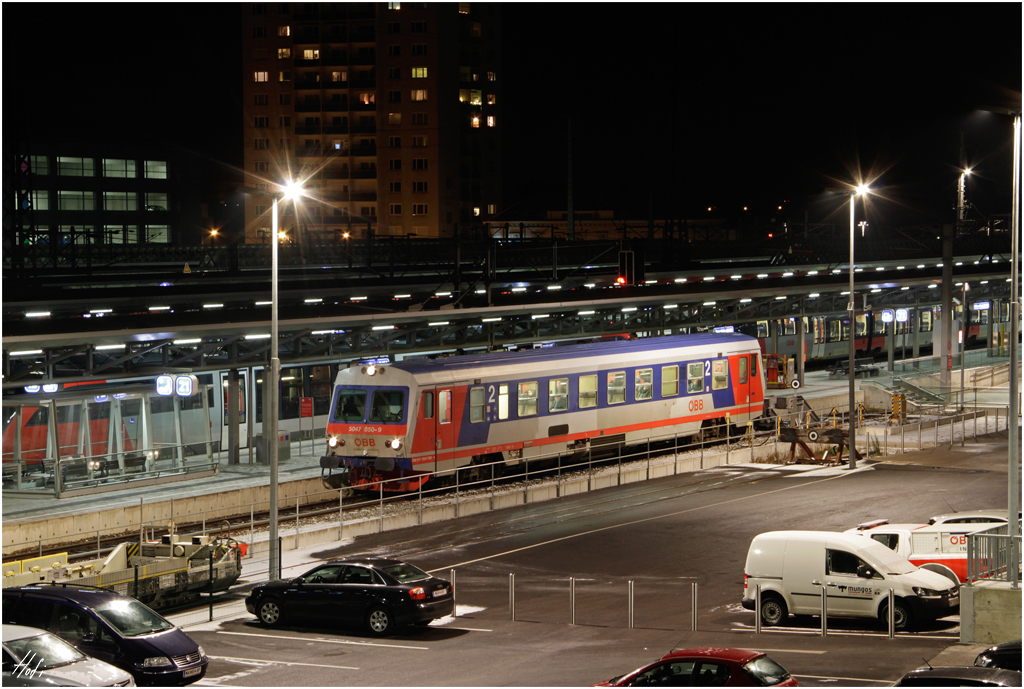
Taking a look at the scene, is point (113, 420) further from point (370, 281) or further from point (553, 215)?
point (553, 215)

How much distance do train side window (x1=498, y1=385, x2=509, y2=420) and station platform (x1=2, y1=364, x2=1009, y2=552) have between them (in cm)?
452

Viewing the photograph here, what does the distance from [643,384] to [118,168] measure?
69.8 meters

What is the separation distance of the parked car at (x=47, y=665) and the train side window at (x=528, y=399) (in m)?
16.3

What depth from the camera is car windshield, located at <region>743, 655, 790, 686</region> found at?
9297 millimetres

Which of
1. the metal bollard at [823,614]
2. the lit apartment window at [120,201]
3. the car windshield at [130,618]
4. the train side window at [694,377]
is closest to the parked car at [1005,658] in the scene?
the metal bollard at [823,614]

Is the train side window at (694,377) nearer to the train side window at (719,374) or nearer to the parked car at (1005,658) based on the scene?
the train side window at (719,374)

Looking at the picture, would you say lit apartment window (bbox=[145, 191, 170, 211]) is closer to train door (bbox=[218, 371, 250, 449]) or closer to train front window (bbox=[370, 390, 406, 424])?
train door (bbox=[218, 371, 250, 449])

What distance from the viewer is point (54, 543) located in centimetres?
2089

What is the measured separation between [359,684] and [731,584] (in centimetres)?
758

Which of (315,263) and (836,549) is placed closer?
(836,549)

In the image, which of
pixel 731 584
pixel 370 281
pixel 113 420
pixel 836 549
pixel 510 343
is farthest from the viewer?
pixel 370 281

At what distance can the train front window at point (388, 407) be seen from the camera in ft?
80.9

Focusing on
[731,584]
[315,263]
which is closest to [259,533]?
[731,584]

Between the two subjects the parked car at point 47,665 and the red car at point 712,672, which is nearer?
the red car at point 712,672
